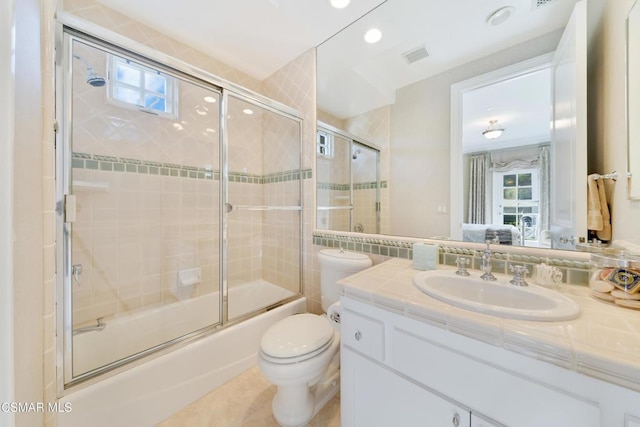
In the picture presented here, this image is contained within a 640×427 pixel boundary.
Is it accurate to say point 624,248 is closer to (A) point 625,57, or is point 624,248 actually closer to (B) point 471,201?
(B) point 471,201

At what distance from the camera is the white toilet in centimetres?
104

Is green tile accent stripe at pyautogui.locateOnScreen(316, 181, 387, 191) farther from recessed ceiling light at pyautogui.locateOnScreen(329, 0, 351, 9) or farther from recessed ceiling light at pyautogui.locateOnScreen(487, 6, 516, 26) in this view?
recessed ceiling light at pyautogui.locateOnScreen(329, 0, 351, 9)

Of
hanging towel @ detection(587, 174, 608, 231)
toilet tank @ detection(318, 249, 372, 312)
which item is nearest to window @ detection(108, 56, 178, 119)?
toilet tank @ detection(318, 249, 372, 312)

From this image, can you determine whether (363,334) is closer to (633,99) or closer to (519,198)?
(519,198)

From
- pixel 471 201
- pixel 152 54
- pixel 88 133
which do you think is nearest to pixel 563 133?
pixel 471 201

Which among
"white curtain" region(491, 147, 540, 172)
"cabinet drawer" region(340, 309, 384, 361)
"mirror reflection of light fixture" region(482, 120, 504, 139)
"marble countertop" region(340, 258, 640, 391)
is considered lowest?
"cabinet drawer" region(340, 309, 384, 361)

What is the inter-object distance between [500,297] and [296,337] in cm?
91

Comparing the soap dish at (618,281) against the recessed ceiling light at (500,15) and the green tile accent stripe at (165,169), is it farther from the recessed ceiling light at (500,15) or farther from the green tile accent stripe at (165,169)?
the green tile accent stripe at (165,169)

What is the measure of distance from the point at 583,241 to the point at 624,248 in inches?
6.2

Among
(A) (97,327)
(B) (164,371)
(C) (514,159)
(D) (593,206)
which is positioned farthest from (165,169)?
(D) (593,206)

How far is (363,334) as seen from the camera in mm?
854

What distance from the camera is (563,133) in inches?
36.8

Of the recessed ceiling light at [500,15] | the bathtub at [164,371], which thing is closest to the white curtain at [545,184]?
the recessed ceiling light at [500,15]

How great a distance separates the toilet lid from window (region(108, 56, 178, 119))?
1684mm
